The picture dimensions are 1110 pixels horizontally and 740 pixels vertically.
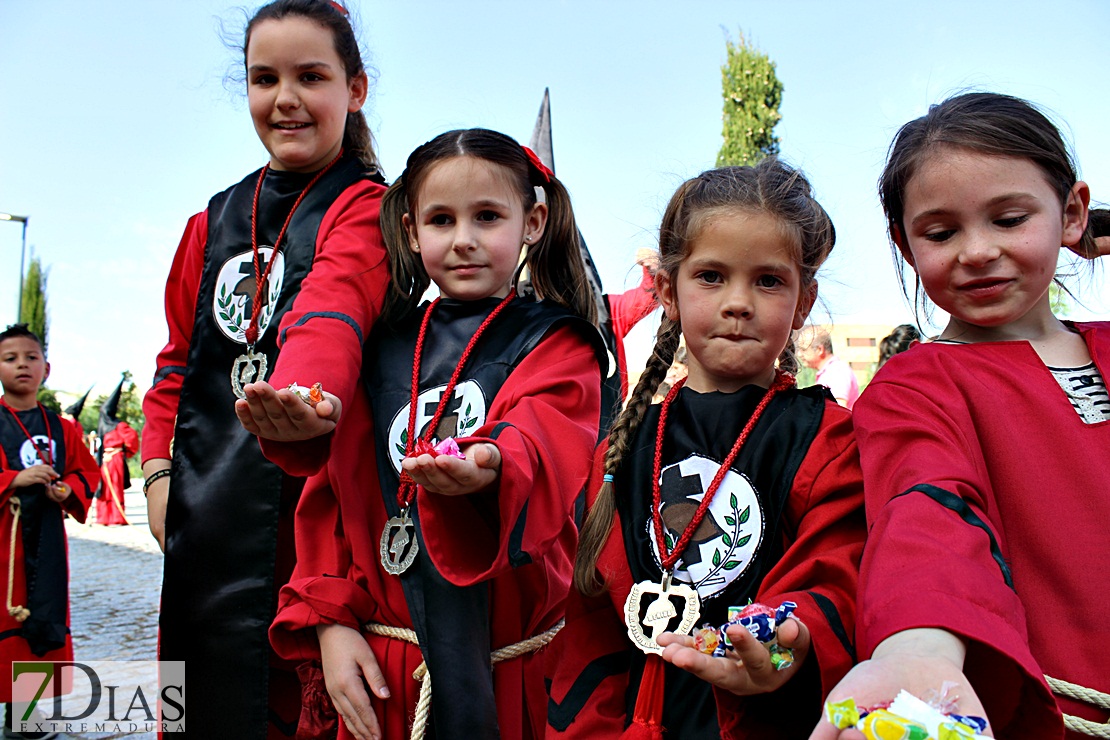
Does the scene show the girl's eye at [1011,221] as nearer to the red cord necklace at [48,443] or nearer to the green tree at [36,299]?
the red cord necklace at [48,443]

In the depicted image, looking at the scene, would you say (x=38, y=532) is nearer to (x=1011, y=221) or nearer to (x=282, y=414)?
(x=282, y=414)

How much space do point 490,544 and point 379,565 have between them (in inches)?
19.3

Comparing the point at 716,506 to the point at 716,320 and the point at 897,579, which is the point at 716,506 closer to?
the point at 716,320

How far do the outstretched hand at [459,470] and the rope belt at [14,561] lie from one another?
486 centimetres

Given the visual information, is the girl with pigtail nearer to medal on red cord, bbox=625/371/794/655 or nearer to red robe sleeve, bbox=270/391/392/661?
red robe sleeve, bbox=270/391/392/661

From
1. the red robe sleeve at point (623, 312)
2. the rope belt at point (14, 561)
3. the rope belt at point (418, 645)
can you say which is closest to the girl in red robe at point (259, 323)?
the rope belt at point (418, 645)

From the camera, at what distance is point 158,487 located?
8.76ft

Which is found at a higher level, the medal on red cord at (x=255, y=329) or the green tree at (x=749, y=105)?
the green tree at (x=749, y=105)

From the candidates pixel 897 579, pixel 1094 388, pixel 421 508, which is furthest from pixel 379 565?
pixel 1094 388

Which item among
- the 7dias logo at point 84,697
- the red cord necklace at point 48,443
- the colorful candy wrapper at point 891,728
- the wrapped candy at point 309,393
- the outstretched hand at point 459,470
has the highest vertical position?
the red cord necklace at point 48,443

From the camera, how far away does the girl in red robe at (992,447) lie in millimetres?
1076

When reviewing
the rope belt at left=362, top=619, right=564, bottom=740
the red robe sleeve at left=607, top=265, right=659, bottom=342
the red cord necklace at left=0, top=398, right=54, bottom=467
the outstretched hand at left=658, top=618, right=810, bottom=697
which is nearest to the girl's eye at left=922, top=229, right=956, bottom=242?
the outstretched hand at left=658, top=618, right=810, bottom=697

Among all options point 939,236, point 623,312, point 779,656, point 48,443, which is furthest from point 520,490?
point 48,443

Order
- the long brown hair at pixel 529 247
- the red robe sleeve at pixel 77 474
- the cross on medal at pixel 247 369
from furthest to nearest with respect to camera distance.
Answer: the red robe sleeve at pixel 77 474
the cross on medal at pixel 247 369
the long brown hair at pixel 529 247
